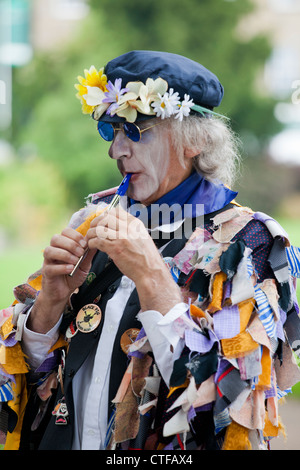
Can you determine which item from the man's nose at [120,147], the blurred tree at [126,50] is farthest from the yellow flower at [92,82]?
the blurred tree at [126,50]

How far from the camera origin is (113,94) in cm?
215

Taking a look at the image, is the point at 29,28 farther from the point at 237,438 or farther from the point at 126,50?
the point at 237,438

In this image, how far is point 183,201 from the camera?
7.25 ft

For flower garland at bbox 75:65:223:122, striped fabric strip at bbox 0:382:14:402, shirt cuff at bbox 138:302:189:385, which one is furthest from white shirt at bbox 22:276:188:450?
flower garland at bbox 75:65:223:122

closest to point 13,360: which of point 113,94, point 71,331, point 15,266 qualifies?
point 71,331

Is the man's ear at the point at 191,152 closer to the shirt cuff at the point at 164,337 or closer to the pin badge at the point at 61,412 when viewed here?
the shirt cuff at the point at 164,337

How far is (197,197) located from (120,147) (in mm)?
328

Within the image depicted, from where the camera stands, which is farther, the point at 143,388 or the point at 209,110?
the point at 209,110

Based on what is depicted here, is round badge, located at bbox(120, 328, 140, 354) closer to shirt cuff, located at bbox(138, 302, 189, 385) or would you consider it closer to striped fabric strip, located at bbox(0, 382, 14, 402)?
shirt cuff, located at bbox(138, 302, 189, 385)

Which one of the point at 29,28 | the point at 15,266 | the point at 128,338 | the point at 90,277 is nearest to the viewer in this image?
the point at 128,338

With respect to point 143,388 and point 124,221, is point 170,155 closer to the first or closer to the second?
point 124,221
